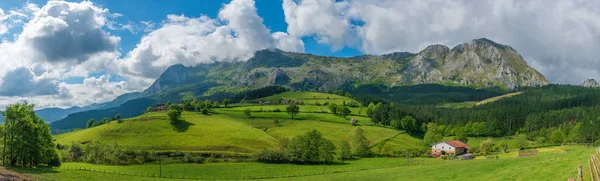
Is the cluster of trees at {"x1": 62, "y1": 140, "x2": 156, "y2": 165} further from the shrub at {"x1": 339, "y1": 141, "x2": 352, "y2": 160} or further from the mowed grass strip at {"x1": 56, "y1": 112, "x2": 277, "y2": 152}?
the shrub at {"x1": 339, "y1": 141, "x2": 352, "y2": 160}

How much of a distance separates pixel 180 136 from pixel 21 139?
210 ft

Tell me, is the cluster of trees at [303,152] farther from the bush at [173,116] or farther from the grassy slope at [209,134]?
the bush at [173,116]

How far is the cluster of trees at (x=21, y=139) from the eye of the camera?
6303cm

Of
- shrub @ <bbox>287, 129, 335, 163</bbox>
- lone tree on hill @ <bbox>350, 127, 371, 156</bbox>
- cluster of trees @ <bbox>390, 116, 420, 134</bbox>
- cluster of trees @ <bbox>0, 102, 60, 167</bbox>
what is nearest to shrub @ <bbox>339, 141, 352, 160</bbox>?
lone tree on hill @ <bbox>350, 127, 371, 156</bbox>

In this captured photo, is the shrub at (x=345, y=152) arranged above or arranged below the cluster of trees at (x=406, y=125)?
below

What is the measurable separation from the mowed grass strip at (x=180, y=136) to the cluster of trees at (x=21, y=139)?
4172 cm

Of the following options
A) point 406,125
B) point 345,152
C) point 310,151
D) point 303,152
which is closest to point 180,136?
point 303,152

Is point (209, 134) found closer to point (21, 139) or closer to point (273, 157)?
point (273, 157)

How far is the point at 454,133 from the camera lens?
7835 inches

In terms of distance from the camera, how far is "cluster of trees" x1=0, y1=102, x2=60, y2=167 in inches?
2482

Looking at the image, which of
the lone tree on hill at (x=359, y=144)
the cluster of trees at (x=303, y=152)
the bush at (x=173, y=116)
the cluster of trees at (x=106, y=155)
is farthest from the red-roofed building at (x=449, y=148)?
the bush at (x=173, y=116)

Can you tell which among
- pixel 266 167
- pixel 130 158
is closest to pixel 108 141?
pixel 130 158

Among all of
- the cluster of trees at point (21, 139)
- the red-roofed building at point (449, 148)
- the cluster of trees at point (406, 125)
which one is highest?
the cluster of trees at point (21, 139)

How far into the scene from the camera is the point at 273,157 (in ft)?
333
